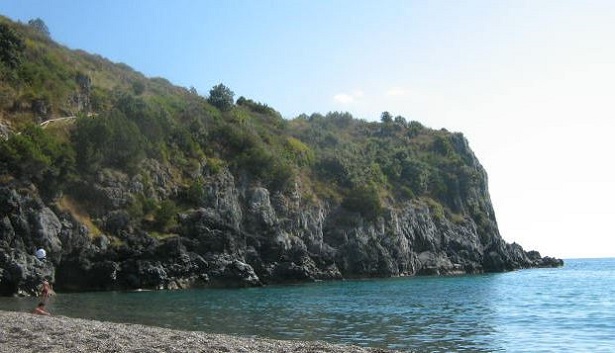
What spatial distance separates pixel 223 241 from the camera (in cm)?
6625

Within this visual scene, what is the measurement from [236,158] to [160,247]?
25.0 meters

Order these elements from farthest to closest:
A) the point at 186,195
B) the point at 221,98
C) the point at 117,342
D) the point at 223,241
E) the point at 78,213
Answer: the point at 221,98, the point at 186,195, the point at 223,241, the point at 78,213, the point at 117,342

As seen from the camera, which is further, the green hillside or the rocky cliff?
the green hillside

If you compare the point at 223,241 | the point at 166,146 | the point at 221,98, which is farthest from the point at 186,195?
the point at 221,98

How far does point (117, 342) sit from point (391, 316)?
20.8 metres

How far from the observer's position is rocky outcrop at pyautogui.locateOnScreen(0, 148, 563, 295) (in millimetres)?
52156

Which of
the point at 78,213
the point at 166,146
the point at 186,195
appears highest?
the point at 166,146

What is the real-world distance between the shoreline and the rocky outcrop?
93.0 feet

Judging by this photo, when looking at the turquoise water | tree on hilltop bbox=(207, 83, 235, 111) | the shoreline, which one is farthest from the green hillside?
the shoreline

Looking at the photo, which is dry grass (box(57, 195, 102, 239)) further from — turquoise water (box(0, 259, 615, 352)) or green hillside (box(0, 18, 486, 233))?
turquoise water (box(0, 259, 615, 352))

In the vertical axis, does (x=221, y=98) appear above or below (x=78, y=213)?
above

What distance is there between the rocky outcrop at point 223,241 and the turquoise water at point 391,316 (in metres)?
7.84

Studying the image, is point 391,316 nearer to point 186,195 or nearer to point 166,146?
point 186,195

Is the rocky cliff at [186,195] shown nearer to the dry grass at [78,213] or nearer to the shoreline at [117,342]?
the dry grass at [78,213]
